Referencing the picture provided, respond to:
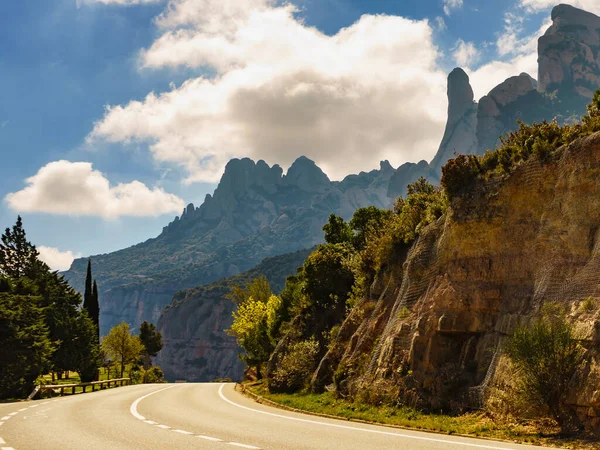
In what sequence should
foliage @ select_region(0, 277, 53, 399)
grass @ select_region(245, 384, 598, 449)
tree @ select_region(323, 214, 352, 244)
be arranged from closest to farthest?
1. grass @ select_region(245, 384, 598, 449)
2. foliage @ select_region(0, 277, 53, 399)
3. tree @ select_region(323, 214, 352, 244)

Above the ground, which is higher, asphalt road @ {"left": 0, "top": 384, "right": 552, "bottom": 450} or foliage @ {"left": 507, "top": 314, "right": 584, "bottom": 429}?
foliage @ {"left": 507, "top": 314, "right": 584, "bottom": 429}

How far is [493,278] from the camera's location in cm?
1678

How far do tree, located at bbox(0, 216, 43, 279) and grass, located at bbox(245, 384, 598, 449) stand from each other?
40.4 m

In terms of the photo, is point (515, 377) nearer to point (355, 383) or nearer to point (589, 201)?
point (589, 201)

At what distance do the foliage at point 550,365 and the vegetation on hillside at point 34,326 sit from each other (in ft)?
87.4

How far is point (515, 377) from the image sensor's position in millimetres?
13148

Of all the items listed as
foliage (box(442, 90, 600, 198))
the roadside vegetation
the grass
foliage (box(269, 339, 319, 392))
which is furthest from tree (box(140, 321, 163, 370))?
foliage (box(442, 90, 600, 198))

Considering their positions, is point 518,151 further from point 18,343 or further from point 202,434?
point 18,343

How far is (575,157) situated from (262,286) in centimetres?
4895

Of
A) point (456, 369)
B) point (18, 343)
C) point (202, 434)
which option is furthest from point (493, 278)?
point (18, 343)

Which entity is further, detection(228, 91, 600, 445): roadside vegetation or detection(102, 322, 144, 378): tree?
detection(102, 322, 144, 378): tree

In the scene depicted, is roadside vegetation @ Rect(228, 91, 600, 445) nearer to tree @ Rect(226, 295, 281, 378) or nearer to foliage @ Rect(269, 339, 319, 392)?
foliage @ Rect(269, 339, 319, 392)

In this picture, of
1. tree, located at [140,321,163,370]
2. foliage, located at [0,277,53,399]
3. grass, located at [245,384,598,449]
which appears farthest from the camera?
tree, located at [140,321,163,370]

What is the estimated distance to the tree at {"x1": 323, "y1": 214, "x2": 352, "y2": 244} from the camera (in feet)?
158
